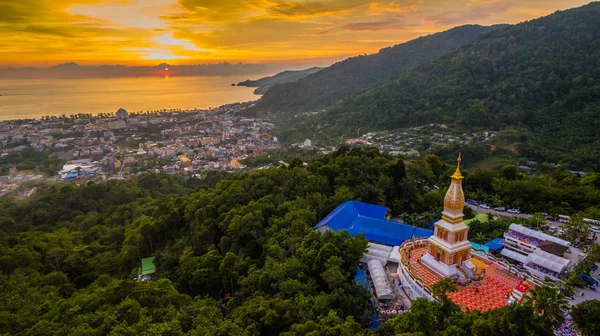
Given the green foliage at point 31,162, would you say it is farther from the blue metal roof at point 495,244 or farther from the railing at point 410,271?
the blue metal roof at point 495,244

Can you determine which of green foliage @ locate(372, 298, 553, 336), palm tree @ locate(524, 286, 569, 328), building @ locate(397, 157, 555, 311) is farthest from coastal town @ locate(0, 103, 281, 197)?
palm tree @ locate(524, 286, 569, 328)

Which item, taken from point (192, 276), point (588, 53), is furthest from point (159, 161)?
point (588, 53)

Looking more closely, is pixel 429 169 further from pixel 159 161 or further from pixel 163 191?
pixel 159 161

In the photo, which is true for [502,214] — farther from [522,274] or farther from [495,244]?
[522,274]

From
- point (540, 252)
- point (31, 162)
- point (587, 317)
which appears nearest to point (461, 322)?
point (587, 317)

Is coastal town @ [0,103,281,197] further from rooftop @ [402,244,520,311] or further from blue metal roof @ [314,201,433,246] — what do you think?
rooftop @ [402,244,520,311]

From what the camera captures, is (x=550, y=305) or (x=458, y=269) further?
(x=458, y=269)
